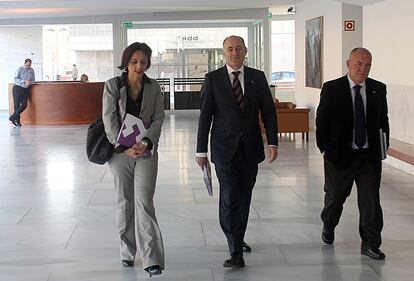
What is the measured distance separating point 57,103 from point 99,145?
50.0 ft

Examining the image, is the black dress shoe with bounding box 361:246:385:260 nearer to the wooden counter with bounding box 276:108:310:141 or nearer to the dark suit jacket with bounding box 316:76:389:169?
the dark suit jacket with bounding box 316:76:389:169

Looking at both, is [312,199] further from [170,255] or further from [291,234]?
[170,255]

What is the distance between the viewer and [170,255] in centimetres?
562

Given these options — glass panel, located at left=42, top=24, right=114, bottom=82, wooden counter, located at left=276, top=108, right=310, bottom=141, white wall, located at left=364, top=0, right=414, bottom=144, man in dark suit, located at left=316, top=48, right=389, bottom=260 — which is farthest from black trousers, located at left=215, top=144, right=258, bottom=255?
glass panel, located at left=42, top=24, right=114, bottom=82

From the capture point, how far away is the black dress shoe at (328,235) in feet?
19.2

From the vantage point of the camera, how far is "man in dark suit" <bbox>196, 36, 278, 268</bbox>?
5.12 metres

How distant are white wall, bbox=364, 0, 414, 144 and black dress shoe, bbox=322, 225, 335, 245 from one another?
5.14m

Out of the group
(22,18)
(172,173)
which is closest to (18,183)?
(172,173)

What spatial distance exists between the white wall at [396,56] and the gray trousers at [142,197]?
6.52m

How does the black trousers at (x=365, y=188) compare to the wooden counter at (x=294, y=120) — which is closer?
the black trousers at (x=365, y=188)

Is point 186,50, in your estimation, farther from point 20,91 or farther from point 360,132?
point 360,132

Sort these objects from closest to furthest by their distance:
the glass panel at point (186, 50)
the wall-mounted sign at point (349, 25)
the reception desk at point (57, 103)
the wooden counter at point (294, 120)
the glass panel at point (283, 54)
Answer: the wall-mounted sign at point (349, 25)
the wooden counter at point (294, 120)
the reception desk at point (57, 103)
the glass panel at point (186, 50)
the glass panel at point (283, 54)

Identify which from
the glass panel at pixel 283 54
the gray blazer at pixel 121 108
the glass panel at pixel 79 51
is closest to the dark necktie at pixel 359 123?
the gray blazer at pixel 121 108

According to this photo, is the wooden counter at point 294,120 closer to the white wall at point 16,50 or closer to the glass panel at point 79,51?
the glass panel at point 79,51
